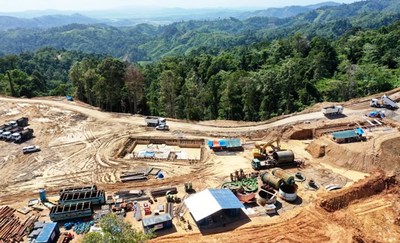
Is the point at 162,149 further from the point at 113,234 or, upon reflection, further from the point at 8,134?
the point at 113,234

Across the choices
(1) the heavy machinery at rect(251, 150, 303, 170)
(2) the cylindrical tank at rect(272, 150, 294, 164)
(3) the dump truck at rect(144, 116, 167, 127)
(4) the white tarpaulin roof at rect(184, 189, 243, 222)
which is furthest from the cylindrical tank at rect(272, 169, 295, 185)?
(3) the dump truck at rect(144, 116, 167, 127)

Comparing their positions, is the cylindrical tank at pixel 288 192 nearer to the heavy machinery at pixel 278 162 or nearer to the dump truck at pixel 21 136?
the heavy machinery at pixel 278 162

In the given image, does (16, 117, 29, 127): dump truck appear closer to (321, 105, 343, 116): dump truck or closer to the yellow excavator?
the yellow excavator

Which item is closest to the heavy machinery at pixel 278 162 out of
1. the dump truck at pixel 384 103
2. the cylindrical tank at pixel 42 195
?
the dump truck at pixel 384 103

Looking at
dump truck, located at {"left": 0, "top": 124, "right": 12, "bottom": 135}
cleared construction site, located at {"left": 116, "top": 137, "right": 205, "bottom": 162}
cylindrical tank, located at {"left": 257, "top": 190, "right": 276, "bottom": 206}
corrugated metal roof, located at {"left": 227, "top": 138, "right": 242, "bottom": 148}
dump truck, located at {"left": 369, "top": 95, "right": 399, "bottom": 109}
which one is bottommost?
cleared construction site, located at {"left": 116, "top": 137, "right": 205, "bottom": 162}

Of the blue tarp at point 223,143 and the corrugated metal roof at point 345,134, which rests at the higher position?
the corrugated metal roof at point 345,134

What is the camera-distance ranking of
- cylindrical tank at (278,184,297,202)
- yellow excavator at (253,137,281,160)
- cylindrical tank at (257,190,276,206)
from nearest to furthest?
cylindrical tank at (257,190,276,206)
cylindrical tank at (278,184,297,202)
yellow excavator at (253,137,281,160)

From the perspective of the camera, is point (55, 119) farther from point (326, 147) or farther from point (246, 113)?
point (326, 147)
